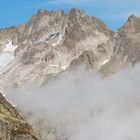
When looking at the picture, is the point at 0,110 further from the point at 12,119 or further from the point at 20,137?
the point at 20,137

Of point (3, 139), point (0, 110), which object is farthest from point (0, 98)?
point (3, 139)

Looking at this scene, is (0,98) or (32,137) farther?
(0,98)

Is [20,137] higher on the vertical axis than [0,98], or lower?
lower

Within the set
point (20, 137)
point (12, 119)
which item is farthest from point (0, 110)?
point (20, 137)

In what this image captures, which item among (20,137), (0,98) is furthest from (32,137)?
(0,98)

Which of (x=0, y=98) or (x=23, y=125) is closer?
(x=23, y=125)

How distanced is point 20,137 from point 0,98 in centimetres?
589

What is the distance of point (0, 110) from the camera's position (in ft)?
125

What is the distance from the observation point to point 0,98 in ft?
132

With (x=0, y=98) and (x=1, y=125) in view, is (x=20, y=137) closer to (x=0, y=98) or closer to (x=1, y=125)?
(x=1, y=125)

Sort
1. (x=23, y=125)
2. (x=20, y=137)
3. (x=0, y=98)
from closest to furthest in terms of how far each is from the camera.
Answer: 1. (x=20, y=137)
2. (x=23, y=125)
3. (x=0, y=98)

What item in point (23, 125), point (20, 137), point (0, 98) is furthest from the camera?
point (0, 98)

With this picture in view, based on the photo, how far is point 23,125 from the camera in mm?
37375

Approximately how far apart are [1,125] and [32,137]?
1906 millimetres
